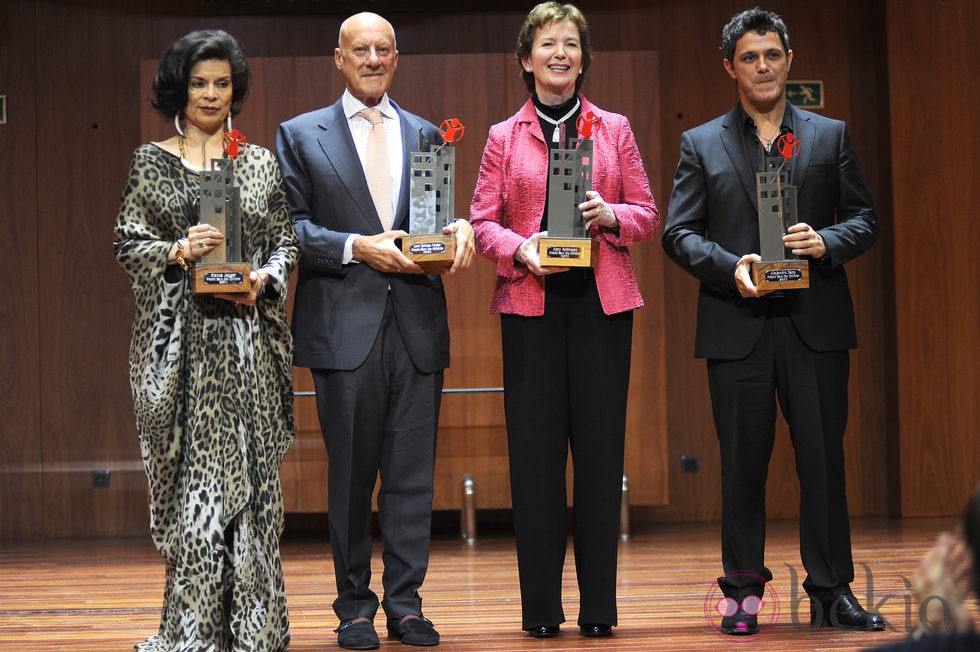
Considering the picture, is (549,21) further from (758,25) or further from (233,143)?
(233,143)

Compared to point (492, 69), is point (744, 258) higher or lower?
lower

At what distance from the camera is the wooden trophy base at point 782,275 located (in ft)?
10.5

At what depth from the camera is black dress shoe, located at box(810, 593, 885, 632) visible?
324 centimetres

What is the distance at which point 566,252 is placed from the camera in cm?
309

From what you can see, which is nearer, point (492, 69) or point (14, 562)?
point (14, 562)

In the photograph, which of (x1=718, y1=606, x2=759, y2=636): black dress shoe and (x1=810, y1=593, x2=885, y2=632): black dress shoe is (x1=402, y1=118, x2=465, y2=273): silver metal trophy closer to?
(x1=718, y1=606, x2=759, y2=636): black dress shoe

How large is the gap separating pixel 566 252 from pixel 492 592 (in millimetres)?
1658

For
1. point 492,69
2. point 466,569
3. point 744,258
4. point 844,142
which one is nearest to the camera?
point 744,258

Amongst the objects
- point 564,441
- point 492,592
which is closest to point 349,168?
point 564,441

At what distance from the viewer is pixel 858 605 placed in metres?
3.30

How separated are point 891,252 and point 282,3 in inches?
141

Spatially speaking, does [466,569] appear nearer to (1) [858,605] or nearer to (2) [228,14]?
(1) [858,605]

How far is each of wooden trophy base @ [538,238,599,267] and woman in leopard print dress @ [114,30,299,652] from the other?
0.74 m

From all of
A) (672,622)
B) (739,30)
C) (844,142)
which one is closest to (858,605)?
(672,622)
